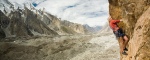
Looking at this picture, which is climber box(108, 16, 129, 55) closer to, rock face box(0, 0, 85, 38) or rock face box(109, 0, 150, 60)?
rock face box(109, 0, 150, 60)

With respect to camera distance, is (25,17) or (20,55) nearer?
(20,55)

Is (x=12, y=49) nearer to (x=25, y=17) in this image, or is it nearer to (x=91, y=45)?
(x=91, y=45)

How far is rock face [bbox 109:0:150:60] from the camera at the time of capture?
10898mm

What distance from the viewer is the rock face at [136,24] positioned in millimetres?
10898

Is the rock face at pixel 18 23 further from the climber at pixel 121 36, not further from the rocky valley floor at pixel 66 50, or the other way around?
the climber at pixel 121 36

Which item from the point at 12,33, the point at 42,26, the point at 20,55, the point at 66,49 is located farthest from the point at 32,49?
the point at 42,26

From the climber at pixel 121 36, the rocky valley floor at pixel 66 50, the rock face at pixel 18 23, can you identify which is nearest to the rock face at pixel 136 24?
the climber at pixel 121 36

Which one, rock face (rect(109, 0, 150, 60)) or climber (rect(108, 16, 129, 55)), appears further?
climber (rect(108, 16, 129, 55))

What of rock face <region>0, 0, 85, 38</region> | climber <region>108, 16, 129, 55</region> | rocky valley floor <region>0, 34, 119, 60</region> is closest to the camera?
climber <region>108, 16, 129, 55</region>

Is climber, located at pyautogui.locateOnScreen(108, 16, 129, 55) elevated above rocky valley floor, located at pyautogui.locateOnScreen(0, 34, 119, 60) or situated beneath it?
elevated above

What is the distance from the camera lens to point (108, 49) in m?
35.3

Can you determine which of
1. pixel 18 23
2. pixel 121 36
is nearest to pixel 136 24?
pixel 121 36

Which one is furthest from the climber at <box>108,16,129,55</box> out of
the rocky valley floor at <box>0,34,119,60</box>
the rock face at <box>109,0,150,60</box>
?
the rocky valley floor at <box>0,34,119,60</box>

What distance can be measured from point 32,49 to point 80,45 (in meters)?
8.38
